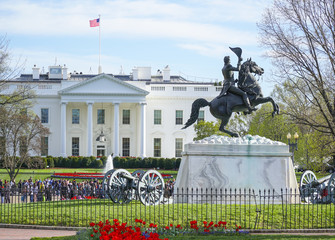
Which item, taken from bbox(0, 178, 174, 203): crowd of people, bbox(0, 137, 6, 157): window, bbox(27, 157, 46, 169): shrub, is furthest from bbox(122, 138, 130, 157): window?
bbox(0, 178, 174, 203): crowd of people

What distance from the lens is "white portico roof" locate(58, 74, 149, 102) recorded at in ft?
209

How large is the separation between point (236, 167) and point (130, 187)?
3278 millimetres

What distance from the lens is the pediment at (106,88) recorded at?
209 ft

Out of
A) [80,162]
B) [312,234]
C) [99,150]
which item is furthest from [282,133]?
[312,234]

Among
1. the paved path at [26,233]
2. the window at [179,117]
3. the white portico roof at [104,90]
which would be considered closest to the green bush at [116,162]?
the white portico roof at [104,90]

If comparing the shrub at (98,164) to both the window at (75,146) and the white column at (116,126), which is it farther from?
the window at (75,146)

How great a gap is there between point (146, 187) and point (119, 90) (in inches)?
1893

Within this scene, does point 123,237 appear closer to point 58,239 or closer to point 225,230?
point 58,239

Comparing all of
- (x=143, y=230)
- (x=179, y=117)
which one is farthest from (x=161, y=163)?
(x=143, y=230)

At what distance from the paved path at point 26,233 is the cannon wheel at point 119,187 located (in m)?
2.80

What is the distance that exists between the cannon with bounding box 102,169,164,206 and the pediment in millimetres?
46895

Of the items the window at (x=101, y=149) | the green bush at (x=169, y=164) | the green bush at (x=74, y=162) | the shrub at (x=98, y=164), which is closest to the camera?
the shrub at (x=98, y=164)

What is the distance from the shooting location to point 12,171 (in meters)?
39.5

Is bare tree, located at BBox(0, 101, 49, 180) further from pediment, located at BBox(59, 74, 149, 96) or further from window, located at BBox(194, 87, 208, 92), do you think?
window, located at BBox(194, 87, 208, 92)
